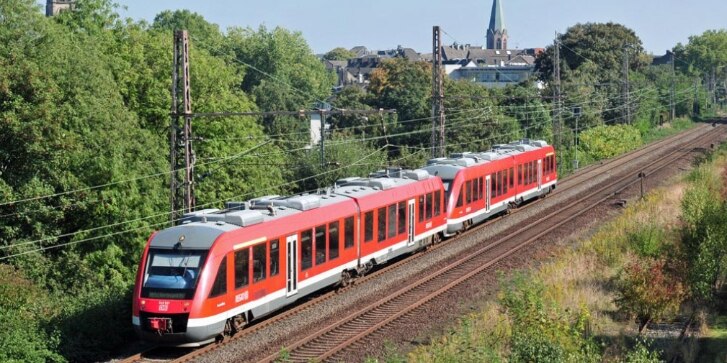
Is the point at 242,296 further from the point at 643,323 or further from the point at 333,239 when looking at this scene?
the point at 643,323

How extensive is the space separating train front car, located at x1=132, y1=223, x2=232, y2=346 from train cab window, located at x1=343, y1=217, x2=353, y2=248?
5.62 meters

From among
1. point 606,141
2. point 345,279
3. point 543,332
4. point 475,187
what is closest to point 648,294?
point 543,332

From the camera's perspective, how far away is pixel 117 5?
162 feet

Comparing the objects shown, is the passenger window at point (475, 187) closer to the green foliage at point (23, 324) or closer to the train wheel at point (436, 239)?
the train wheel at point (436, 239)

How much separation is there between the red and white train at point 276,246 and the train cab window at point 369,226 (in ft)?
0.23

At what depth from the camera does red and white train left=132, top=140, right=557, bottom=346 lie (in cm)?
1883

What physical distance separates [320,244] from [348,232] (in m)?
1.74

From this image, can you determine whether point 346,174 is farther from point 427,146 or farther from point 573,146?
point 573,146

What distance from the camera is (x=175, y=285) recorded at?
1880 centimetres

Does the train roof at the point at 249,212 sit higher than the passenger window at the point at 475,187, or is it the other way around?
the train roof at the point at 249,212

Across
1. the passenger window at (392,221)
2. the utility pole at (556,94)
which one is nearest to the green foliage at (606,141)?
the utility pole at (556,94)

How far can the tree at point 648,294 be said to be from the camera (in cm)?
2166

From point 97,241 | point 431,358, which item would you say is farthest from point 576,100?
point 431,358

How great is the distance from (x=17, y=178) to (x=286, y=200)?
12532mm
